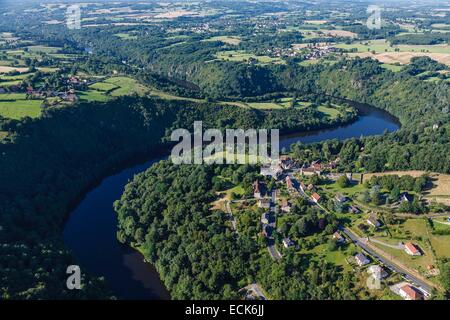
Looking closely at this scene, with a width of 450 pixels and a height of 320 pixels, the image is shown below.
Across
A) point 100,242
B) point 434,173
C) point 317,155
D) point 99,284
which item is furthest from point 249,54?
point 99,284

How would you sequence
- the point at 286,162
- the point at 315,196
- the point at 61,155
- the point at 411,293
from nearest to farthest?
the point at 411,293, the point at 315,196, the point at 286,162, the point at 61,155

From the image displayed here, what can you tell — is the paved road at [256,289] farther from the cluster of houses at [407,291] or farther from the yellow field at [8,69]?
the yellow field at [8,69]

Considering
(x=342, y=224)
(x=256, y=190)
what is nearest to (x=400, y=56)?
(x=256, y=190)

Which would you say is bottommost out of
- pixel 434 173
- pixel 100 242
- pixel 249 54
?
pixel 100 242

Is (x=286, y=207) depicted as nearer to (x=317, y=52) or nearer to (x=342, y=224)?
(x=342, y=224)

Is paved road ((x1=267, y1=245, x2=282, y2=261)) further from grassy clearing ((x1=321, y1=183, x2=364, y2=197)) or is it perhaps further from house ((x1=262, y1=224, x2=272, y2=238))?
grassy clearing ((x1=321, y1=183, x2=364, y2=197))

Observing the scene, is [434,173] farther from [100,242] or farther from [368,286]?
[100,242]
